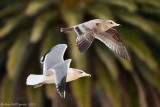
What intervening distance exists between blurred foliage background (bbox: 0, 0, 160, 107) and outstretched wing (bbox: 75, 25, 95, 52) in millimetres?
3581

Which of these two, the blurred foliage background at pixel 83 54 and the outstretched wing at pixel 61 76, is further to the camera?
the blurred foliage background at pixel 83 54

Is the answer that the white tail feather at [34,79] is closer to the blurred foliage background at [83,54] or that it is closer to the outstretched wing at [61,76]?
the outstretched wing at [61,76]

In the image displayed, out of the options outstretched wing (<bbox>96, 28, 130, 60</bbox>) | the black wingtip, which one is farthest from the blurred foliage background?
the black wingtip

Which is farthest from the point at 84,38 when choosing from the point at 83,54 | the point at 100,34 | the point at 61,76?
the point at 83,54

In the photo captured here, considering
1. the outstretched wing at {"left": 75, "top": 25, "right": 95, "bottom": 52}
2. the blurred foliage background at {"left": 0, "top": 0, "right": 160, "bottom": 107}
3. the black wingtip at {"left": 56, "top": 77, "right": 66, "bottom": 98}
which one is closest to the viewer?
the black wingtip at {"left": 56, "top": 77, "right": 66, "bottom": 98}

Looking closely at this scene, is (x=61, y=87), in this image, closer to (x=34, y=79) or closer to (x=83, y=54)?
(x=34, y=79)

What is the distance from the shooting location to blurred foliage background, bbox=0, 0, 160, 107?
5.27 meters

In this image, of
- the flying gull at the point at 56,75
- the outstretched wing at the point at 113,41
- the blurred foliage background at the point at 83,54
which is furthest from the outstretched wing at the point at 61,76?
the blurred foliage background at the point at 83,54

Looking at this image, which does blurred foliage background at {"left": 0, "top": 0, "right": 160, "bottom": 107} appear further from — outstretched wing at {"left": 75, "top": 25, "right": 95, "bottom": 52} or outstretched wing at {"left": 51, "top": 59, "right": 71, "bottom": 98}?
outstretched wing at {"left": 51, "top": 59, "right": 71, "bottom": 98}

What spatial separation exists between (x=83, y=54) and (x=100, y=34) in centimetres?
372

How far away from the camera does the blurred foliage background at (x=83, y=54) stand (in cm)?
527

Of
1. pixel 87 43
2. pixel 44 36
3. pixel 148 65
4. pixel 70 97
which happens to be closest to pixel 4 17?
pixel 44 36

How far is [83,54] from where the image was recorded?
5.18 meters

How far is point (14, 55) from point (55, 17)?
0.56 m
